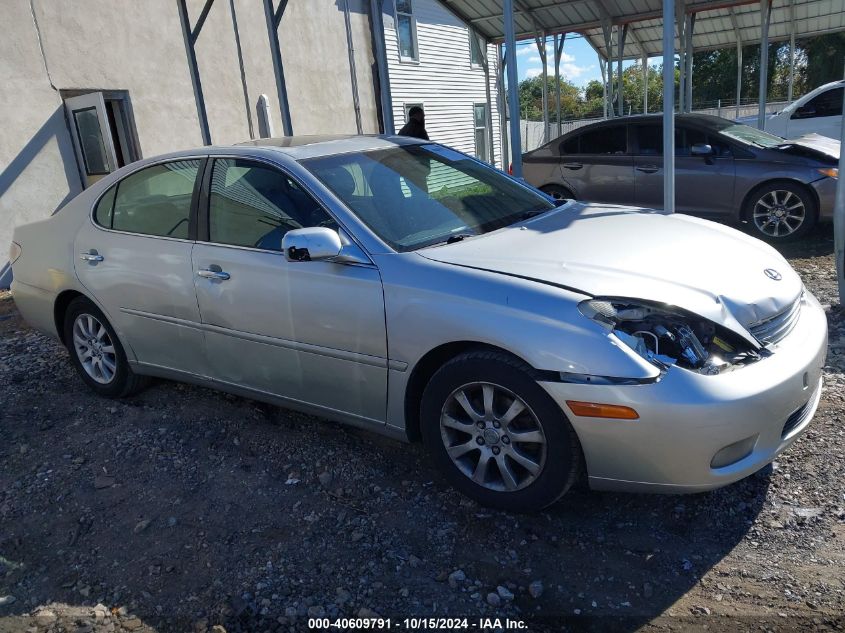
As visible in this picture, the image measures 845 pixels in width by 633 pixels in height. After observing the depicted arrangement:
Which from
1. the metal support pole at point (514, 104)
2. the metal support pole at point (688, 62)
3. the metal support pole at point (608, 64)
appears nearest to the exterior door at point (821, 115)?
the metal support pole at point (688, 62)

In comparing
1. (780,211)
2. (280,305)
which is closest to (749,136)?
(780,211)

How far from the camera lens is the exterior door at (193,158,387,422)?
319 centimetres

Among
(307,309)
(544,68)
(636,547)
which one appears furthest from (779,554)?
(544,68)

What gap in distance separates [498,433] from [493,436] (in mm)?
32

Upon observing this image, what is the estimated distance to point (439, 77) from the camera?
19547 mm

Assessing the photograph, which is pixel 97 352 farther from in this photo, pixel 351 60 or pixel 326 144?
pixel 351 60

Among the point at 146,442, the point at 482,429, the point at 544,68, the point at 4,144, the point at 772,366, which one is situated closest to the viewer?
the point at 772,366

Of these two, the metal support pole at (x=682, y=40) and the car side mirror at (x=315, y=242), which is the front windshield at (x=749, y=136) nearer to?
the metal support pole at (x=682, y=40)

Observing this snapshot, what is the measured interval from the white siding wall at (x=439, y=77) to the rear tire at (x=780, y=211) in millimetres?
11142

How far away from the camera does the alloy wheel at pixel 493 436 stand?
9.23ft

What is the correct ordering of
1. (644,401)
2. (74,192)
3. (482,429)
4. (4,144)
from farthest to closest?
(74,192), (4,144), (482,429), (644,401)

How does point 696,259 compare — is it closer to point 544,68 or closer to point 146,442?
point 146,442

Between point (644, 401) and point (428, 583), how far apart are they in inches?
43.0

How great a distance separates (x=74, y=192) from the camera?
32.1 feet
